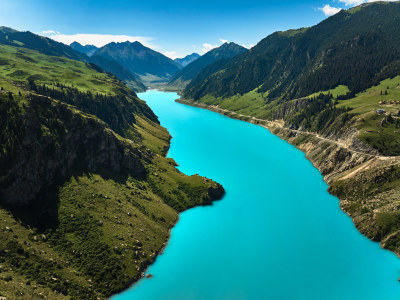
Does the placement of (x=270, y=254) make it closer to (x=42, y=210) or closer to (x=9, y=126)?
(x=42, y=210)

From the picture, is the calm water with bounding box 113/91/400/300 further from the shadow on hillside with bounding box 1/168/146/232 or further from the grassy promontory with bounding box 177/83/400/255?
the shadow on hillside with bounding box 1/168/146/232

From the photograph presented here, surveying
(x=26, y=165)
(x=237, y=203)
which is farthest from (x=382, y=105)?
(x=26, y=165)

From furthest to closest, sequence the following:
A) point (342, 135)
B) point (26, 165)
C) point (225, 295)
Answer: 1. point (342, 135)
2. point (26, 165)
3. point (225, 295)

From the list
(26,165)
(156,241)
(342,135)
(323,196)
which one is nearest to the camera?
(26,165)

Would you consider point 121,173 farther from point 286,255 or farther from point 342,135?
point 342,135

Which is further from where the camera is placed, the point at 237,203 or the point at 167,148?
the point at 167,148

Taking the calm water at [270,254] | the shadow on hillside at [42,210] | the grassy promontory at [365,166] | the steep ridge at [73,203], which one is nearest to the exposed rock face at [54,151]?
the steep ridge at [73,203]

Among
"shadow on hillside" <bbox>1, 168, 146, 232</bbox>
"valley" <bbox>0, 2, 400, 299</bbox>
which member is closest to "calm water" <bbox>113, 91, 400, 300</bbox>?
"valley" <bbox>0, 2, 400, 299</bbox>
